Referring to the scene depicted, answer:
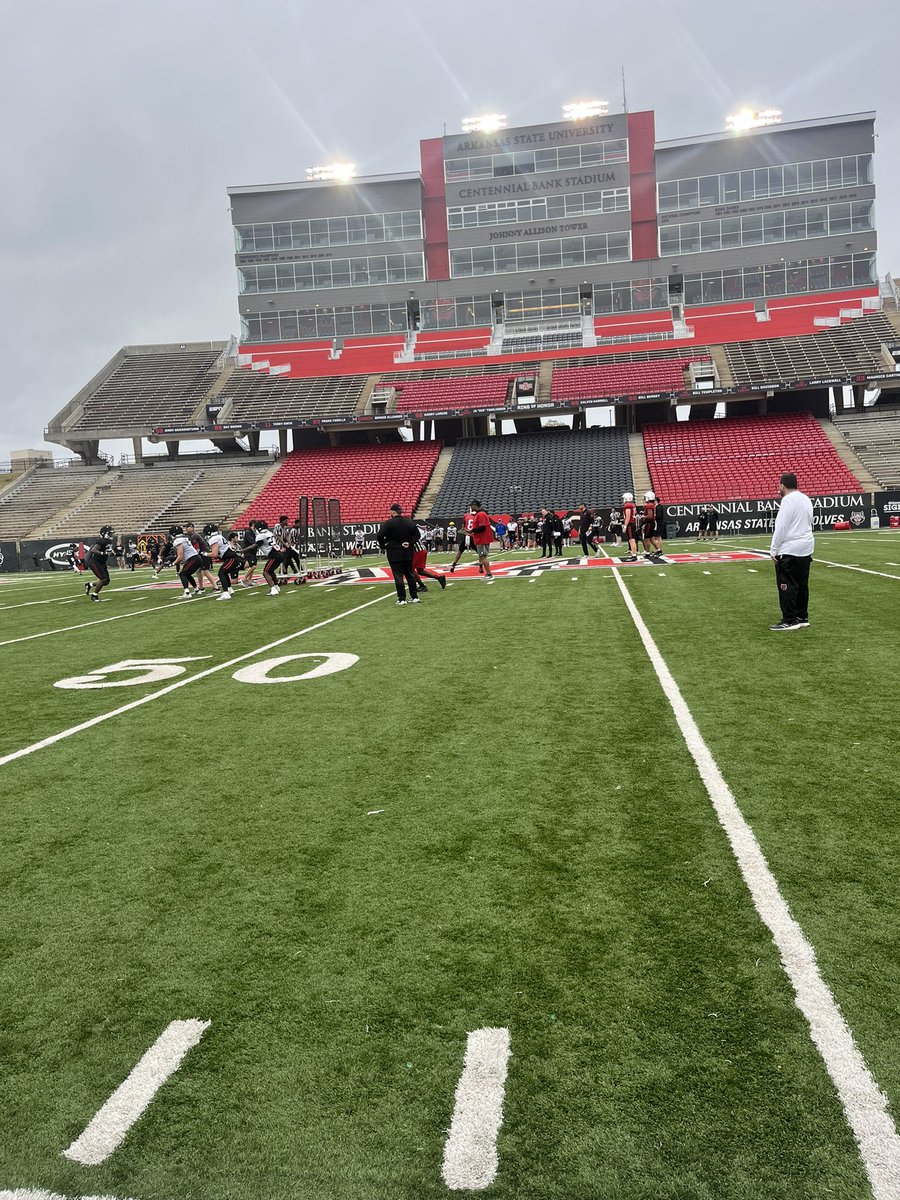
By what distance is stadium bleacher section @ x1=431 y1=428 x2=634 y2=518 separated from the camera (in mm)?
43156

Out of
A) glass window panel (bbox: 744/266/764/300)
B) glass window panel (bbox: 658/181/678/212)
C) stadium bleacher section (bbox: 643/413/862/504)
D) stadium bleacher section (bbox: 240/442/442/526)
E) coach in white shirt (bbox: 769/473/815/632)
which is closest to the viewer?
coach in white shirt (bbox: 769/473/815/632)

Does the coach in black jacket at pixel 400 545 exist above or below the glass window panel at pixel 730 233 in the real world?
below

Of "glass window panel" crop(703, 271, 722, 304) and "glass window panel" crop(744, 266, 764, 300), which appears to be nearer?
"glass window panel" crop(744, 266, 764, 300)

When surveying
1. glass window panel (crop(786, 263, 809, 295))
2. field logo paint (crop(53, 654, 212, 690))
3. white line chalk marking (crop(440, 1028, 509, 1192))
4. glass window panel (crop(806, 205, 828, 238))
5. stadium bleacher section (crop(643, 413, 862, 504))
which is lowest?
white line chalk marking (crop(440, 1028, 509, 1192))

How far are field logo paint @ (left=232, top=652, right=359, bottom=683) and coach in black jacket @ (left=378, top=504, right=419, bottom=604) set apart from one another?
4862 mm

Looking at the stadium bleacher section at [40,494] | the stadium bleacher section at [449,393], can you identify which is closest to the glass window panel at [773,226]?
the stadium bleacher section at [449,393]

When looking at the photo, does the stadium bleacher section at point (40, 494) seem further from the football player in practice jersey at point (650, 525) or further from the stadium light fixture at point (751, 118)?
the stadium light fixture at point (751, 118)

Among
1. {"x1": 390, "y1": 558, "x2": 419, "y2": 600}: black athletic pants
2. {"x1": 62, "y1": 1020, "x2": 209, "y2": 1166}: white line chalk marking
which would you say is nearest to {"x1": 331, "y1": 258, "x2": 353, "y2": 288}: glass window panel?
{"x1": 390, "y1": 558, "x2": 419, "y2": 600}: black athletic pants

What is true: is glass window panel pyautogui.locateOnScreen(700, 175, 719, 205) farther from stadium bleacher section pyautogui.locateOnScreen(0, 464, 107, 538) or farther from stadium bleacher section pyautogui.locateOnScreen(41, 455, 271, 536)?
stadium bleacher section pyautogui.locateOnScreen(0, 464, 107, 538)

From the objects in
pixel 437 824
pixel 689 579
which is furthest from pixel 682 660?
pixel 689 579

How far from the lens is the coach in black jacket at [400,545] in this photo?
14.2 m

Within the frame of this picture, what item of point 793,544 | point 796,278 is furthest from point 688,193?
point 793,544

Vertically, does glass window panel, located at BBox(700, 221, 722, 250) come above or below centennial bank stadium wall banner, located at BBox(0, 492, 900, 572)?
above

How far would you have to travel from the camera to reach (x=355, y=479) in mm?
48531
